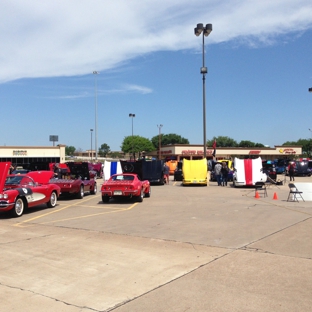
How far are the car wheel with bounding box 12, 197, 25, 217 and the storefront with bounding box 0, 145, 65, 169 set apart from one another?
53.5 metres

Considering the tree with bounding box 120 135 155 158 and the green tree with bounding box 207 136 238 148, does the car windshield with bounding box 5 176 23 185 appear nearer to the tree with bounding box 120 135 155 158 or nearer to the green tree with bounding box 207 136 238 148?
the tree with bounding box 120 135 155 158

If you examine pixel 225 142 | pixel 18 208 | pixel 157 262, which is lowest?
pixel 157 262

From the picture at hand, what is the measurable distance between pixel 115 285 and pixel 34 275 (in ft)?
4.76

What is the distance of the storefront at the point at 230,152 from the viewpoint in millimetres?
77750

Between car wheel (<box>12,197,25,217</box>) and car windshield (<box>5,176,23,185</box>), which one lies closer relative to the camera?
car wheel (<box>12,197,25,217</box>)

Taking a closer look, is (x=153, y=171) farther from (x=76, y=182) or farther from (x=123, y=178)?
(x=123, y=178)

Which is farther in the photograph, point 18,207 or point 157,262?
point 18,207

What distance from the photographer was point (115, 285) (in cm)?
583

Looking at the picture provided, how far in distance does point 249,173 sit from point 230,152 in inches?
2216

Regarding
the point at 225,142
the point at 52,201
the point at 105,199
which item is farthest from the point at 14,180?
the point at 225,142

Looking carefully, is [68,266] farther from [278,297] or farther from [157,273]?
[278,297]

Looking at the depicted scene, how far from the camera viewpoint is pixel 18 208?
12969 mm

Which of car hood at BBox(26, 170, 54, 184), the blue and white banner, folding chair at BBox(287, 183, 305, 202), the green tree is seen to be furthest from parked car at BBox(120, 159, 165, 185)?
the green tree

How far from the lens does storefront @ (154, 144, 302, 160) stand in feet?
255
